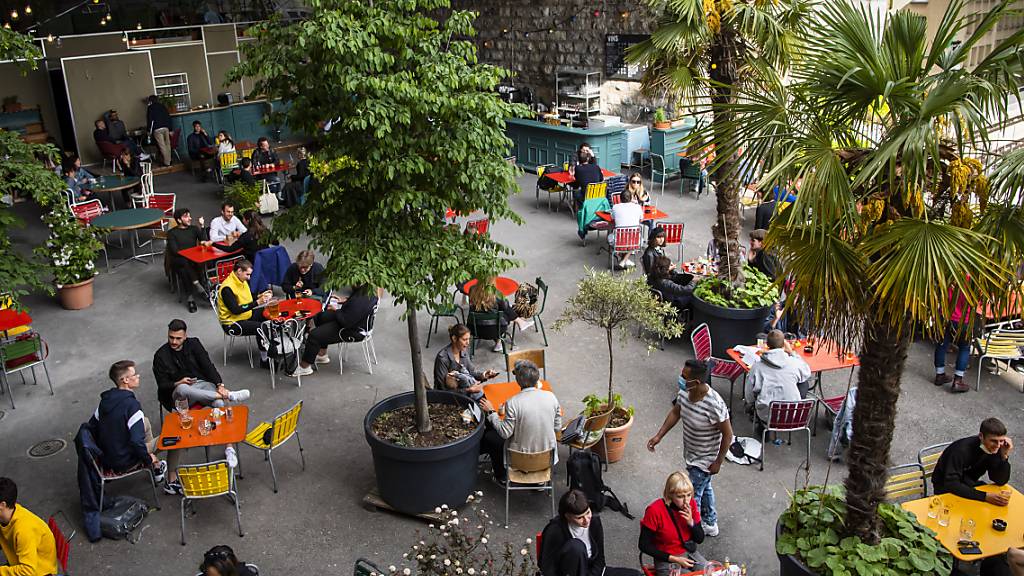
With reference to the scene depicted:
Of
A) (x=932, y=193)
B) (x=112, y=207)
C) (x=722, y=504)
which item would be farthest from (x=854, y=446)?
(x=112, y=207)

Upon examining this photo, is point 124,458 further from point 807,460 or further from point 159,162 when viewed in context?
point 159,162

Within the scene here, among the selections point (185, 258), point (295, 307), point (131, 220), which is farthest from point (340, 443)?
point (131, 220)

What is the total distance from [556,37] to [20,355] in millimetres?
15740

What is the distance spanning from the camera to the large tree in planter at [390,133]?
604cm

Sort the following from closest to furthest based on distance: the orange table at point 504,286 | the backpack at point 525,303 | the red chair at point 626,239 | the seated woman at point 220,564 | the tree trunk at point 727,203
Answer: the seated woman at point 220,564, the tree trunk at point 727,203, the backpack at point 525,303, the orange table at point 504,286, the red chair at point 626,239

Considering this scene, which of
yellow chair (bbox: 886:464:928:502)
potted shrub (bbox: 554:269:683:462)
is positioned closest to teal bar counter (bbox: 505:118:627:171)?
potted shrub (bbox: 554:269:683:462)

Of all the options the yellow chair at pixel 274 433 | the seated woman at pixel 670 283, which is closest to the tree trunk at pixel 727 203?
the seated woman at pixel 670 283

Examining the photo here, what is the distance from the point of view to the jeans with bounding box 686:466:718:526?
7129 mm

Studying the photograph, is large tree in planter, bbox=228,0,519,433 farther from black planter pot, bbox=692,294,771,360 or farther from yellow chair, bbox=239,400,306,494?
black planter pot, bbox=692,294,771,360

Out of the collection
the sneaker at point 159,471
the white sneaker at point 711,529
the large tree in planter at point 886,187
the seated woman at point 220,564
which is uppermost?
the large tree in planter at point 886,187

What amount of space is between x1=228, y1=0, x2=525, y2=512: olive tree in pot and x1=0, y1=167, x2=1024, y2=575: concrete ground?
1094mm

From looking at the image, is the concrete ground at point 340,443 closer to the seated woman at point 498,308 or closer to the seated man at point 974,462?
the seated woman at point 498,308

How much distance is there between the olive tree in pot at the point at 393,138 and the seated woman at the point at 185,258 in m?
6.42

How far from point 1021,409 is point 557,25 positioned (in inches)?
611
